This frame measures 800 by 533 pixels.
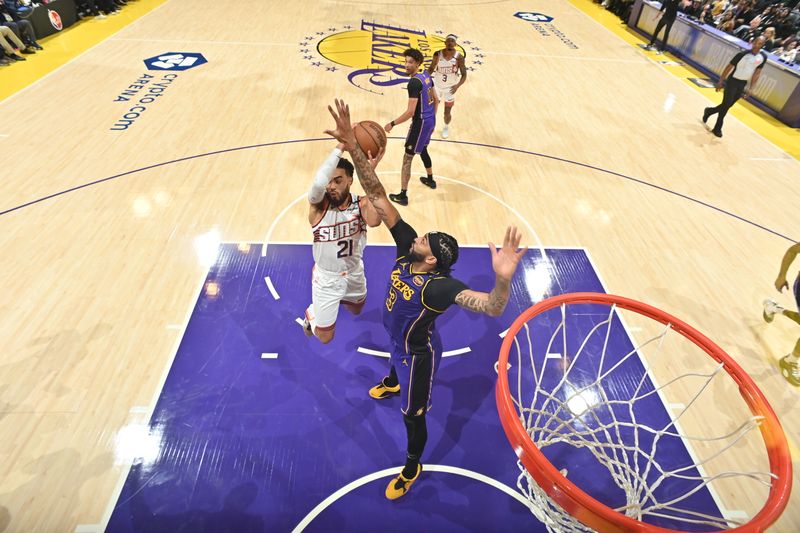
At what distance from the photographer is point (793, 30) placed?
11.5 meters

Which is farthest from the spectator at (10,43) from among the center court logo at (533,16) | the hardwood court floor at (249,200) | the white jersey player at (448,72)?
the center court logo at (533,16)

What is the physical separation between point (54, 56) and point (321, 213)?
1053 cm

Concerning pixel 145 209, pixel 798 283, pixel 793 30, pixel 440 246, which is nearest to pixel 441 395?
pixel 440 246

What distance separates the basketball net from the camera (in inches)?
95.6

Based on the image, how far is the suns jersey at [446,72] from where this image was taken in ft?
24.4

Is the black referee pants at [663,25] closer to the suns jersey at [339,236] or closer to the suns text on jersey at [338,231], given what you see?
the suns jersey at [339,236]

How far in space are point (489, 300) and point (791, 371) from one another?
4.12m

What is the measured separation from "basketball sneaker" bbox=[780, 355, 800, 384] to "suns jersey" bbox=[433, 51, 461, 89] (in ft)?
19.4

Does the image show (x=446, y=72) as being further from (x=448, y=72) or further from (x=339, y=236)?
(x=339, y=236)

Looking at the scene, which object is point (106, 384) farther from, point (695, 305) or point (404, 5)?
point (404, 5)

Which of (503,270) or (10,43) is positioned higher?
(503,270)

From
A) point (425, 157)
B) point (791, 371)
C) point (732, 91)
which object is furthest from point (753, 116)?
point (425, 157)

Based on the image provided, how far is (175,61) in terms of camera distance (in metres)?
10.5

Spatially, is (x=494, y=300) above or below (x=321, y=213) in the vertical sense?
above
